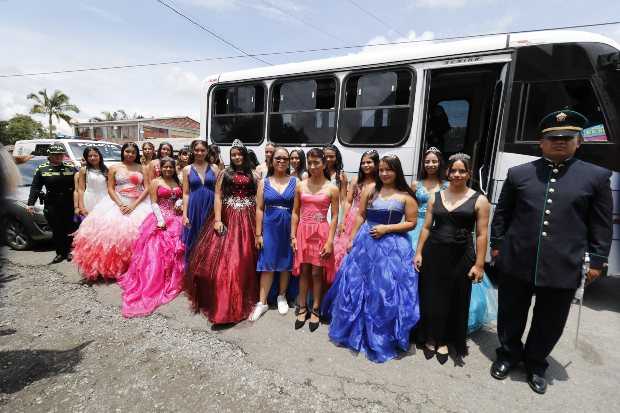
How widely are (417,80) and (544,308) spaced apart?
3.27 m

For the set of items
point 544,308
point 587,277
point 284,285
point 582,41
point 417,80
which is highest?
point 582,41

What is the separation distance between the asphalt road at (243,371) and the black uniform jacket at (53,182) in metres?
2.01

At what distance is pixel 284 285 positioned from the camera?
3.69 m

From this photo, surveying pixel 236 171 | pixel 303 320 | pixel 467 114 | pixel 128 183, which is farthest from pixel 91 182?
pixel 467 114

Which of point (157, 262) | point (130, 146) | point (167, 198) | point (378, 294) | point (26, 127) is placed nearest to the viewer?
point (378, 294)

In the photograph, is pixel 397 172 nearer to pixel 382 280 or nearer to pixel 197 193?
pixel 382 280

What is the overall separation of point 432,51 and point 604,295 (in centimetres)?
414

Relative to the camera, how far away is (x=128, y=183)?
15.4ft

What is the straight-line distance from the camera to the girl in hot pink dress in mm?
3191

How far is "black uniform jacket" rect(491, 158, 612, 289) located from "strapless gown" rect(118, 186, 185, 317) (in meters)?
3.69

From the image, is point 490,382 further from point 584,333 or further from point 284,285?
point 284,285

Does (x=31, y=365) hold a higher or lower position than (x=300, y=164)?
lower

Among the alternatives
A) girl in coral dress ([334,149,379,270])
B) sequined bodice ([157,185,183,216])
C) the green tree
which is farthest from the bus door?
the green tree

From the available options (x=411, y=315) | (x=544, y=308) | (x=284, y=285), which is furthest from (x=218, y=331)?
(x=544, y=308)
